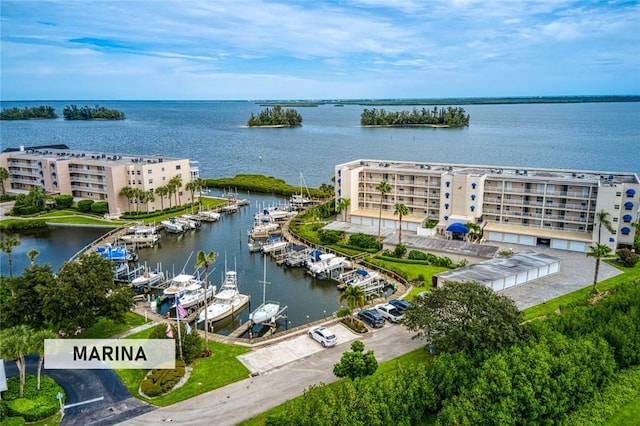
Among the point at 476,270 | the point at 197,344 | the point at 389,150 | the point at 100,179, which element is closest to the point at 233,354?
the point at 197,344

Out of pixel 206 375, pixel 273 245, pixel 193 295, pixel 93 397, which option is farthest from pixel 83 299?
pixel 273 245

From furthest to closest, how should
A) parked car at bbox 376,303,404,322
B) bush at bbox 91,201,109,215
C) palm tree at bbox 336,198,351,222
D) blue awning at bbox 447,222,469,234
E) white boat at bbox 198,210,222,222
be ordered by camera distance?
1. bush at bbox 91,201,109,215
2. white boat at bbox 198,210,222,222
3. palm tree at bbox 336,198,351,222
4. blue awning at bbox 447,222,469,234
5. parked car at bbox 376,303,404,322

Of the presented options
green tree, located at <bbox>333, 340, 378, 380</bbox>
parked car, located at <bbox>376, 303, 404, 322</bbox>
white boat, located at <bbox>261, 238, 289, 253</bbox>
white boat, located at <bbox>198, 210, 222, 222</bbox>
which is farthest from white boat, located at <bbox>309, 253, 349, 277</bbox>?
white boat, located at <bbox>198, 210, 222, 222</bbox>

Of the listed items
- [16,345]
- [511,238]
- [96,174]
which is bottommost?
[511,238]

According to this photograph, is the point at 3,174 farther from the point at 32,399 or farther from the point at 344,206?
the point at 32,399

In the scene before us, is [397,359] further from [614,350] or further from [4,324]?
[4,324]

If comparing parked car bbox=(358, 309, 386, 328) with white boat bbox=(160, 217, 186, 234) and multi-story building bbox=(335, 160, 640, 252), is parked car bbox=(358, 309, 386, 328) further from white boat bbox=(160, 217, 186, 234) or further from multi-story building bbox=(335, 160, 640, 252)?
white boat bbox=(160, 217, 186, 234)
